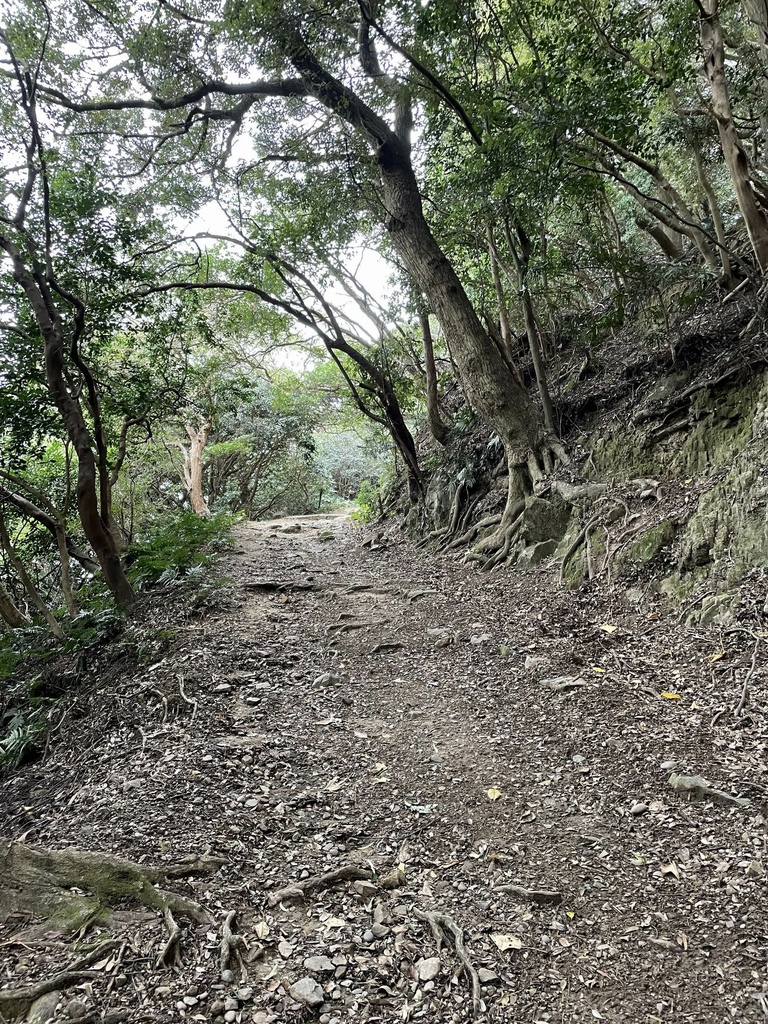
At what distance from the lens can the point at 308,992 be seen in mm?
2346

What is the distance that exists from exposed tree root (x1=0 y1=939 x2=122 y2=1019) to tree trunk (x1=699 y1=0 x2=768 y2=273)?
781cm

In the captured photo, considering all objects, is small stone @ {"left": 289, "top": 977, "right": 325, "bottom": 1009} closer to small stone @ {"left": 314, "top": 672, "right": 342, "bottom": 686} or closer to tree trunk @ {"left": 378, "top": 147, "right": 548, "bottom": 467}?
small stone @ {"left": 314, "top": 672, "right": 342, "bottom": 686}

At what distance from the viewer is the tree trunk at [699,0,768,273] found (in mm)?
5871

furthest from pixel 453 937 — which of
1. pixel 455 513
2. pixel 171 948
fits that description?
pixel 455 513

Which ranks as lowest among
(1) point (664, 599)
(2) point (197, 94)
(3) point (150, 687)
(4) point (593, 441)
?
(1) point (664, 599)

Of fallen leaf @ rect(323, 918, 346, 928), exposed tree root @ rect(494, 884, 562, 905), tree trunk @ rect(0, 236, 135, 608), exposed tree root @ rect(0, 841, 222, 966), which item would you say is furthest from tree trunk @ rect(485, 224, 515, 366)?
exposed tree root @ rect(0, 841, 222, 966)

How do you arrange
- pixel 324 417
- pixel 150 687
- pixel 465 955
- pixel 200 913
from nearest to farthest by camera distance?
pixel 465 955 → pixel 200 913 → pixel 150 687 → pixel 324 417

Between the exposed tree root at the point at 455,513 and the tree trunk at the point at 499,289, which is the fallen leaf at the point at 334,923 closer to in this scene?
the exposed tree root at the point at 455,513

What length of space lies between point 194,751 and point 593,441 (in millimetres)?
5902

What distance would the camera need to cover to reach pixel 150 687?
214 inches

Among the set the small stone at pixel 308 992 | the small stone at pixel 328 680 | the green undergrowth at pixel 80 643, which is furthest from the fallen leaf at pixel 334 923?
the green undergrowth at pixel 80 643

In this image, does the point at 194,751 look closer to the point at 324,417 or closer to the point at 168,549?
→ the point at 168,549

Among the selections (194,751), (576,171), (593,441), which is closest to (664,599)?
(593,441)

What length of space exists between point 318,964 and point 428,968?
0.49 meters
